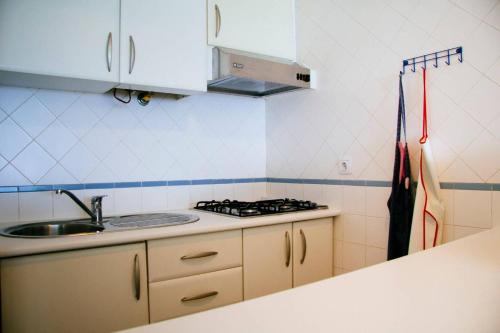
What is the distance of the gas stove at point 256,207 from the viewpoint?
1.95 meters

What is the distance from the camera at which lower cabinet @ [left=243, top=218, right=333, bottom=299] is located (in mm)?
1830

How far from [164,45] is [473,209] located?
1669mm

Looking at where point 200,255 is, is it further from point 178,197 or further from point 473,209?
point 473,209

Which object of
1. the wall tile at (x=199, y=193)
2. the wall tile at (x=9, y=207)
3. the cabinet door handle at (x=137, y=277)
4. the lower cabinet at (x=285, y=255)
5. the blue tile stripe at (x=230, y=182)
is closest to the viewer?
the cabinet door handle at (x=137, y=277)

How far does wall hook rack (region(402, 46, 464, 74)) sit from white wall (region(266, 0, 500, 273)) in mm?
25

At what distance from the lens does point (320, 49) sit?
91.0 inches

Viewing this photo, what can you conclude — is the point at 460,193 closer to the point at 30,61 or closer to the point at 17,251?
the point at 17,251

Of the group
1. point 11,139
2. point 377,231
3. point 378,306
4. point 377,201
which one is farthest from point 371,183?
point 11,139

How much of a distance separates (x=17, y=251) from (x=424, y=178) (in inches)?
66.9

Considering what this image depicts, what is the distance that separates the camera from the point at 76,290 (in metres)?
1.37

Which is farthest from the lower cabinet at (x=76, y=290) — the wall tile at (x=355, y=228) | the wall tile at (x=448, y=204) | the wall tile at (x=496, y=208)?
the wall tile at (x=496, y=208)

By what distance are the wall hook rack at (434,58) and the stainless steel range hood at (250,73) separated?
0.62 m

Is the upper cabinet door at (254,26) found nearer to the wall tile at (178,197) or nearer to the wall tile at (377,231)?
the wall tile at (178,197)

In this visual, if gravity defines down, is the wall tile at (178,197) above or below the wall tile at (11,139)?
below
